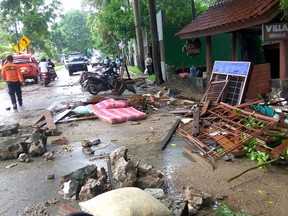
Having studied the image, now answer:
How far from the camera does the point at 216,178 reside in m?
4.96

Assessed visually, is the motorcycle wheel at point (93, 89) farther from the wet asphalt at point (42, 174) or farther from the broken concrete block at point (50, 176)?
the broken concrete block at point (50, 176)

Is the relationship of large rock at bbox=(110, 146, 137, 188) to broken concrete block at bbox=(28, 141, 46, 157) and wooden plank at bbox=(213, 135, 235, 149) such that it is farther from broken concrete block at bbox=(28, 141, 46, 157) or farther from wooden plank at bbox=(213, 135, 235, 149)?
broken concrete block at bbox=(28, 141, 46, 157)

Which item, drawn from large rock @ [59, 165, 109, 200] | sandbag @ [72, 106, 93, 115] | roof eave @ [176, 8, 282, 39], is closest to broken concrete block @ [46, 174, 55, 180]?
large rock @ [59, 165, 109, 200]

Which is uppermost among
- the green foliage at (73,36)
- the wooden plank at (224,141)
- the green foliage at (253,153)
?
the green foliage at (73,36)

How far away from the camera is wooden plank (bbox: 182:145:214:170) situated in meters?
5.41

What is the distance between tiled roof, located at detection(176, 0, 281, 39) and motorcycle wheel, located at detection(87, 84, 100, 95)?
443 centimetres

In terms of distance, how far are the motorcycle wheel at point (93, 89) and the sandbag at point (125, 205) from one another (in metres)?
11.6

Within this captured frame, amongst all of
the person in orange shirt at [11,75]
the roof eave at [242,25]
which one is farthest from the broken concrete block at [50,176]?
the person in orange shirt at [11,75]

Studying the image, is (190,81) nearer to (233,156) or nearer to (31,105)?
(31,105)

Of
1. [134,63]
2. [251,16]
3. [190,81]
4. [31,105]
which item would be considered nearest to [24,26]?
[134,63]

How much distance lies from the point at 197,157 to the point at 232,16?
6.88 meters

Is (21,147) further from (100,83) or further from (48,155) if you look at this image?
(100,83)

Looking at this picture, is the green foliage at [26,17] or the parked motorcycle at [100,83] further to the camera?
the green foliage at [26,17]

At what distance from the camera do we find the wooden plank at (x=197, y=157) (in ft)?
17.7
